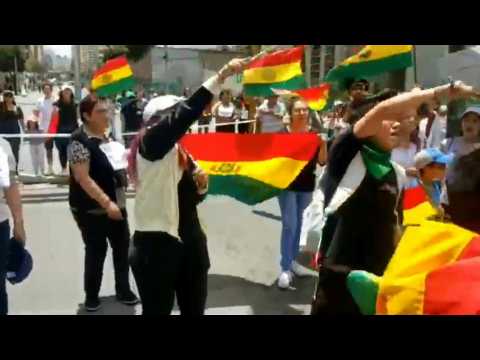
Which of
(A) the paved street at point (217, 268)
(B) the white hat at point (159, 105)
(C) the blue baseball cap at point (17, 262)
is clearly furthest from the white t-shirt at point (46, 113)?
(B) the white hat at point (159, 105)

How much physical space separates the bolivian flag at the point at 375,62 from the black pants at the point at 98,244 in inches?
94.2

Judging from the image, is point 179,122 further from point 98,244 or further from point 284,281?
point 284,281

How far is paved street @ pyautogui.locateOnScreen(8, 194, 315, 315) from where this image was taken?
4.71 m

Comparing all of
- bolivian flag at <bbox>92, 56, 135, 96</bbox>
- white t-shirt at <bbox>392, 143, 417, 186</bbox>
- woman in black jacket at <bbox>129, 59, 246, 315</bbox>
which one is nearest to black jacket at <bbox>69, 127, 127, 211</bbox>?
woman in black jacket at <bbox>129, 59, 246, 315</bbox>

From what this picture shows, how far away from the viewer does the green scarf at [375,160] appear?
110 inches

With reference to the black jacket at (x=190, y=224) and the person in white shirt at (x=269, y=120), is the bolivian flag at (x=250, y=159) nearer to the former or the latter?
the person in white shirt at (x=269, y=120)

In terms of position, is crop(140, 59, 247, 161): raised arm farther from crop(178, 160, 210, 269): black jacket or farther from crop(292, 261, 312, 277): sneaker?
crop(292, 261, 312, 277): sneaker

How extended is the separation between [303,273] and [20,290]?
2.42 meters

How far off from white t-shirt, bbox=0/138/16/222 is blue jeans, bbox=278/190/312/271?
7.82 ft

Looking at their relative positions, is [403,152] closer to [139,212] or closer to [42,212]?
[139,212]

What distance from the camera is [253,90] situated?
6.80 m

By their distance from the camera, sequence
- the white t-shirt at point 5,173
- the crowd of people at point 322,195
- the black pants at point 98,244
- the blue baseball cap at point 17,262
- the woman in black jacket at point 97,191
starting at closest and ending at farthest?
1. the crowd of people at point 322,195
2. the white t-shirt at point 5,173
3. the blue baseball cap at point 17,262
4. the woman in black jacket at point 97,191
5. the black pants at point 98,244
